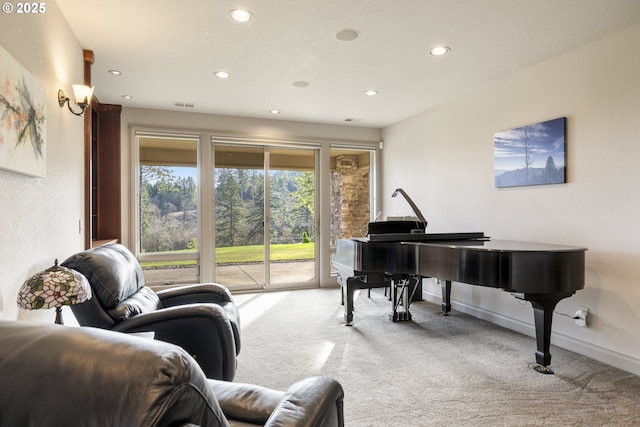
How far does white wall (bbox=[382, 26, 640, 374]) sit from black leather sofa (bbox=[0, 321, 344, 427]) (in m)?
3.22

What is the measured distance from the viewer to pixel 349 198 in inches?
242

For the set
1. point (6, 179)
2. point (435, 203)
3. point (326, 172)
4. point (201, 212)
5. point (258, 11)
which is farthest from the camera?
point (326, 172)

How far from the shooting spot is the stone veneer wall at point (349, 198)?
19.7ft

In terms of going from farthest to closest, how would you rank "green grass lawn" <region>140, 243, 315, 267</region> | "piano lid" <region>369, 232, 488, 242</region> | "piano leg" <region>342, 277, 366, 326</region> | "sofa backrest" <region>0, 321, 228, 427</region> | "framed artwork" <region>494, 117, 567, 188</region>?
"green grass lawn" <region>140, 243, 315, 267</region> < "piano leg" <region>342, 277, 366, 326</region> < "piano lid" <region>369, 232, 488, 242</region> < "framed artwork" <region>494, 117, 567, 188</region> < "sofa backrest" <region>0, 321, 228, 427</region>

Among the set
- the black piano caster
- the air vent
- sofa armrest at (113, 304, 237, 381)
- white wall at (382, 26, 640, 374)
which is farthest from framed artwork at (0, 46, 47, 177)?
white wall at (382, 26, 640, 374)

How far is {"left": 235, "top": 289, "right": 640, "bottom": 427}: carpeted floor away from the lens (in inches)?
86.1

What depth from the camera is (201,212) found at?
17.1ft

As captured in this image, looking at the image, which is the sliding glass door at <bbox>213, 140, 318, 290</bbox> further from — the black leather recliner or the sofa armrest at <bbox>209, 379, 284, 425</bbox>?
the sofa armrest at <bbox>209, 379, 284, 425</bbox>

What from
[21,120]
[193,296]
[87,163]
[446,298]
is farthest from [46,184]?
[446,298]

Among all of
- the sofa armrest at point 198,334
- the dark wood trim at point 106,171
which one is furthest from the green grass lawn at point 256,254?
the sofa armrest at point 198,334

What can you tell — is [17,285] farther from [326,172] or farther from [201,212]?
[326,172]

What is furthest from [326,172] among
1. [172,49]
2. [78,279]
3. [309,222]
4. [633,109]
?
[78,279]

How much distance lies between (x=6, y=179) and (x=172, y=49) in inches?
73.2

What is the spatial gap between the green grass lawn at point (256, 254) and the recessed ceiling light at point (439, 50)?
3.46 meters
